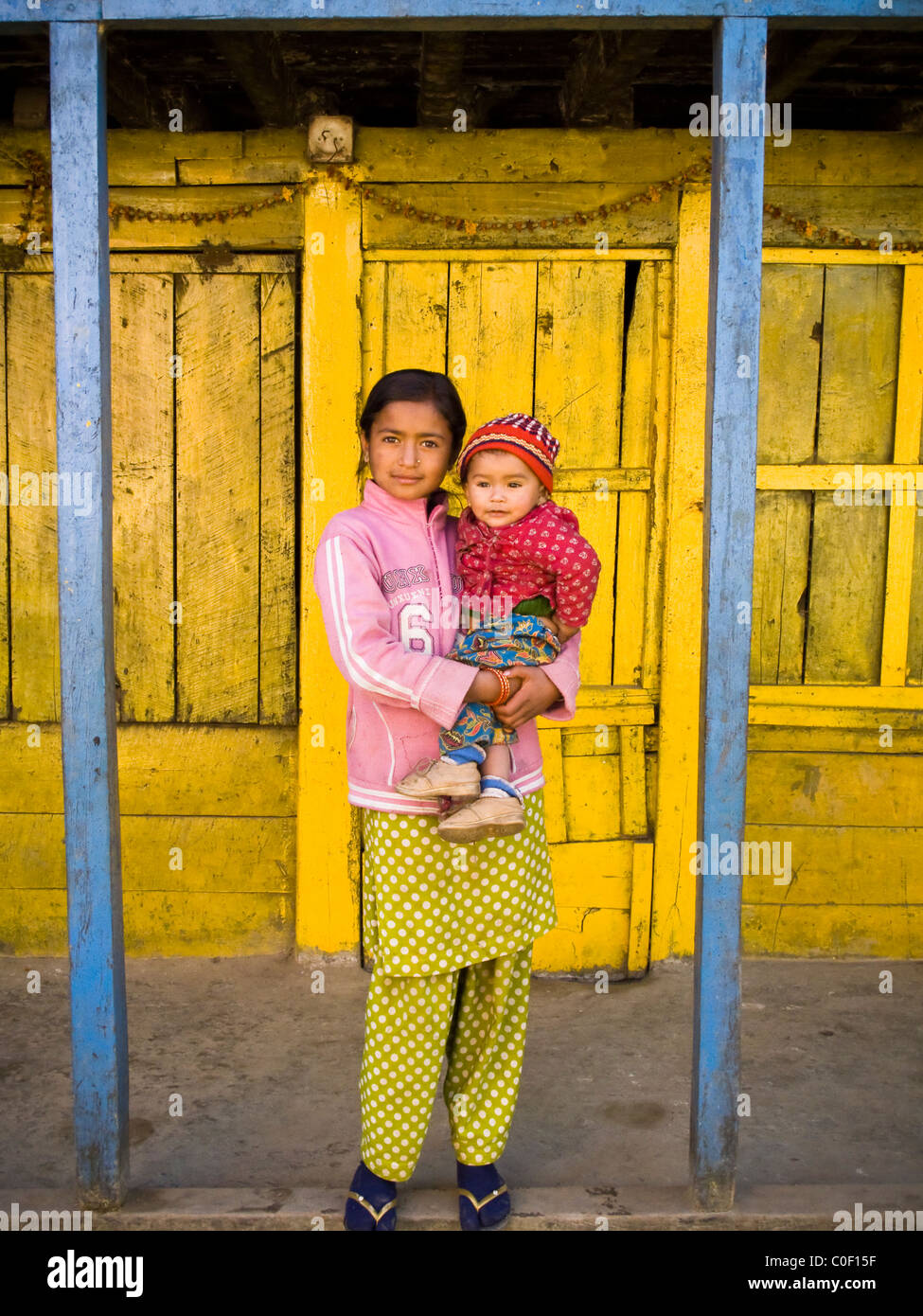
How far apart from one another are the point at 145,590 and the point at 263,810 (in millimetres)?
921

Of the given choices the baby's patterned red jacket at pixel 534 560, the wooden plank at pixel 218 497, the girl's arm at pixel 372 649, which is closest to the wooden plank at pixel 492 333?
the wooden plank at pixel 218 497

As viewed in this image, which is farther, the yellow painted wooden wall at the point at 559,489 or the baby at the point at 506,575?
the yellow painted wooden wall at the point at 559,489

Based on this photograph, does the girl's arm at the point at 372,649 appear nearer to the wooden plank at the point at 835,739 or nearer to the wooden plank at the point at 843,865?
the wooden plank at the point at 835,739

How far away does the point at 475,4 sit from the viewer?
7.80 feet

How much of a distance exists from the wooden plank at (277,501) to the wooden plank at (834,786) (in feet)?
5.81

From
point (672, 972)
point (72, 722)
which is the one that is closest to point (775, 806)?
point (672, 972)

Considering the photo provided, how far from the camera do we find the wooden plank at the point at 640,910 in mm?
4086

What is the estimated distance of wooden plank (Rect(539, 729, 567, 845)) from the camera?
13.3ft

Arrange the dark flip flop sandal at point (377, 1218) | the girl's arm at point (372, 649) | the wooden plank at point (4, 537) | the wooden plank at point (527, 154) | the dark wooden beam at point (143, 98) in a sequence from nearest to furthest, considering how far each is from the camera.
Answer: the girl's arm at point (372, 649) < the dark flip flop sandal at point (377, 1218) < the dark wooden beam at point (143, 98) < the wooden plank at point (527, 154) < the wooden plank at point (4, 537)

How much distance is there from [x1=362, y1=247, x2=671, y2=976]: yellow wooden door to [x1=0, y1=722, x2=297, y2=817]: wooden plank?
1.05 m

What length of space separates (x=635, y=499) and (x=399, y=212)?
1.29 m

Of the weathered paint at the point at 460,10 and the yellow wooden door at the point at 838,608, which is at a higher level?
the weathered paint at the point at 460,10

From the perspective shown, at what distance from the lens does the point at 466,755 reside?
2369 mm

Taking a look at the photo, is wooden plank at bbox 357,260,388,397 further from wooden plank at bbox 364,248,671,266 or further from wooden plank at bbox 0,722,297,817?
wooden plank at bbox 0,722,297,817
